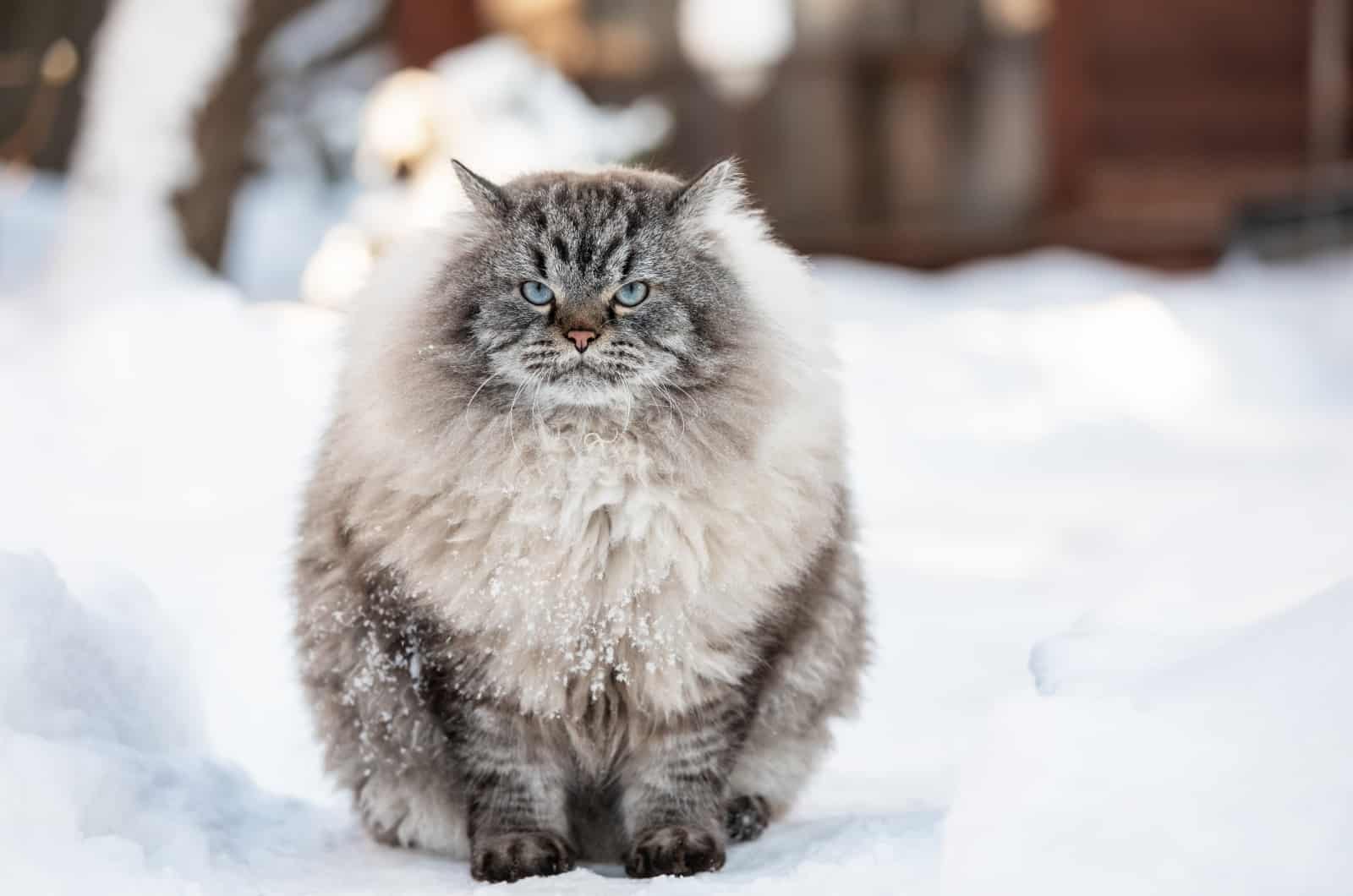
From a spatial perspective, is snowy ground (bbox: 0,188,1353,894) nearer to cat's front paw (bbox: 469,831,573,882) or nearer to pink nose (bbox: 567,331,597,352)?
cat's front paw (bbox: 469,831,573,882)

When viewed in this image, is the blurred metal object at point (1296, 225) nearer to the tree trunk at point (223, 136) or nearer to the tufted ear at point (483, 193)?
the tree trunk at point (223, 136)

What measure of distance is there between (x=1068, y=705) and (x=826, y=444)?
697mm

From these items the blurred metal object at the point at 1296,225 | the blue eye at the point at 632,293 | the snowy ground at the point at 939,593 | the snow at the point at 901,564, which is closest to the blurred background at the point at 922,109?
the blurred metal object at the point at 1296,225

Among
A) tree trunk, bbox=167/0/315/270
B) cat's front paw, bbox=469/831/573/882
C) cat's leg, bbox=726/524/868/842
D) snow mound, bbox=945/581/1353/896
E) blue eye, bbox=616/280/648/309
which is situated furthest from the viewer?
tree trunk, bbox=167/0/315/270

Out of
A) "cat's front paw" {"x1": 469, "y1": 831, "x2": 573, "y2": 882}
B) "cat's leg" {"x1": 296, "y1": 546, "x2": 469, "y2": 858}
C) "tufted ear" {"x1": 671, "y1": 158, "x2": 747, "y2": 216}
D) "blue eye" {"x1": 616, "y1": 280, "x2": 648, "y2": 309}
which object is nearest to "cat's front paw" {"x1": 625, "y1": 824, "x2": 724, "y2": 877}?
"cat's front paw" {"x1": 469, "y1": 831, "x2": 573, "y2": 882}

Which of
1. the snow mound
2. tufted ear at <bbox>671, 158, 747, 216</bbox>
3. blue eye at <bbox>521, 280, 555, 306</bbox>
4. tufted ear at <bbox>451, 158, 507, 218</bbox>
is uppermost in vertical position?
tufted ear at <bbox>451, 158, 507, 218</bbox>

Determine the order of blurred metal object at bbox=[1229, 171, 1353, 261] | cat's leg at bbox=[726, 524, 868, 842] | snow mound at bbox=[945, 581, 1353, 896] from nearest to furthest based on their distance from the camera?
snow mound at bbox=[945, 581, 1353, 896]
cat's leg at bbox=[726, 524, 868, 842]
blurred metal object at bbox=[1229, 171, 1353, 261]

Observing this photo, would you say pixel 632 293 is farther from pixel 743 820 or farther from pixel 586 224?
pixel 743 820

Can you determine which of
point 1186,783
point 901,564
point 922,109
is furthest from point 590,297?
point 922,109

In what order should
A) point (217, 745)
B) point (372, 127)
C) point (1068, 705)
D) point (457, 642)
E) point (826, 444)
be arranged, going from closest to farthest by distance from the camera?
1. point (1068, 705)
2. point (457, 642)
3. point (826, 444)
4. point (217, 745)
5. point (372, 127)

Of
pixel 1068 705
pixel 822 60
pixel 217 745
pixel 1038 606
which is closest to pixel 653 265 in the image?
pixel 1068 705

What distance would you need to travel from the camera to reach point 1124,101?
9.30 meters

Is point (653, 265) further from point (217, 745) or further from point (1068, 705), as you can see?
point (217, 745)

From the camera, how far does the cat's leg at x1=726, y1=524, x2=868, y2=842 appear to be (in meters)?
2.48
